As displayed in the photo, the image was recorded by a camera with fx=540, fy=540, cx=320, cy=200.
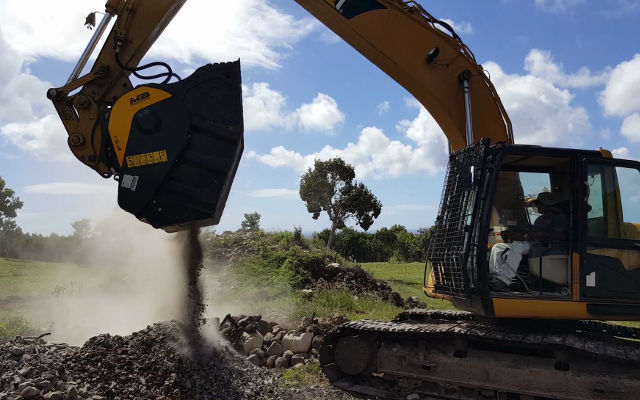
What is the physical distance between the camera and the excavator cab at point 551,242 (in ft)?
16.8

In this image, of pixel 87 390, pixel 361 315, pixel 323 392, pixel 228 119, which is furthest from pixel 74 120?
pixel 361 315

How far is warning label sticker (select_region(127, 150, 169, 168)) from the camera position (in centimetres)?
558

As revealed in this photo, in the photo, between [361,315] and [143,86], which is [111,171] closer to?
[143,86]

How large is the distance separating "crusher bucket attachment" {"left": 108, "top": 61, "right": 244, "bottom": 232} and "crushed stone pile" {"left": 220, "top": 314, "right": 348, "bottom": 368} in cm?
268

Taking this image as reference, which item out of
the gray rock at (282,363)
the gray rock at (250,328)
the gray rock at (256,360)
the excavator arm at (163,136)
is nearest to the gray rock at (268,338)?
the gray rock at (250,328)

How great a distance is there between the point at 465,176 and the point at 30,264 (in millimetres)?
14877


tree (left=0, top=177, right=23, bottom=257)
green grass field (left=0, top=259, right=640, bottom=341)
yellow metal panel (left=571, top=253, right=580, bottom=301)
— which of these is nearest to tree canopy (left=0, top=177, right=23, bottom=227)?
tree (left=0, top=177, right=23, bottom=257)

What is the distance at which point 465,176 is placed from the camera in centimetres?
562

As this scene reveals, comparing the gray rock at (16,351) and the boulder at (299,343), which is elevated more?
the boulder at (299,343)

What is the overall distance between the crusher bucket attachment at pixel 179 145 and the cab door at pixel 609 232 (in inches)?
141

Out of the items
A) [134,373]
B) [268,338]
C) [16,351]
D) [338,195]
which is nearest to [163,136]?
[134,373]

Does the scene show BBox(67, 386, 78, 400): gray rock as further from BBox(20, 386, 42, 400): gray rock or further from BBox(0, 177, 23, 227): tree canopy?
BBox(0, 177, 23, 227): tree canopy

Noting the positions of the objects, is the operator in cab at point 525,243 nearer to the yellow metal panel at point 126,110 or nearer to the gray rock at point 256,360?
the gray rock at point 256,360

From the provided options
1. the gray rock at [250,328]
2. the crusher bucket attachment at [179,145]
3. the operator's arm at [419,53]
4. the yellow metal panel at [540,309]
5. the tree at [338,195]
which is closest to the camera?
the yellow metal panel at [540,309]
